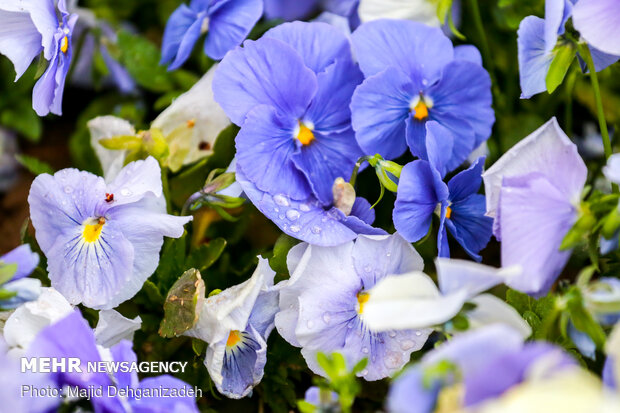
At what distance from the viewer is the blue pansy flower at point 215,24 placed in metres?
0.89

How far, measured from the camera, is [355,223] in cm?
78

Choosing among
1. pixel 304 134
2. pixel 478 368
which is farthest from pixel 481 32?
pixel 478 368

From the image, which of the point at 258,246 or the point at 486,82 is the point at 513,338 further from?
the point at 258,246

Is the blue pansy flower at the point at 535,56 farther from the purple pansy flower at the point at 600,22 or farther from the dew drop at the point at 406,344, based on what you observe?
the dew drop at the point at 406,344

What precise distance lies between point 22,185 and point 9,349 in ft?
2.10

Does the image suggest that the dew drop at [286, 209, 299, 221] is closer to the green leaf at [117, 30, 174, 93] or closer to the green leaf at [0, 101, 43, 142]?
the green leaf at [117, 30, 174, 93]

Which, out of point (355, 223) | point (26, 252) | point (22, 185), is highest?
point (26, 252)

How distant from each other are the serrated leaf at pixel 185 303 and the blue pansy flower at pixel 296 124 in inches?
4.3

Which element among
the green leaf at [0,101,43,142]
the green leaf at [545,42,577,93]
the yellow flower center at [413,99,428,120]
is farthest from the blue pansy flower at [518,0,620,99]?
the green leaf at [0,101,43,142]

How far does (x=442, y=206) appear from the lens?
0.77m

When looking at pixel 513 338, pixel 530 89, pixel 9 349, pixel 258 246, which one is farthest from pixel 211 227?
pixel 513 338

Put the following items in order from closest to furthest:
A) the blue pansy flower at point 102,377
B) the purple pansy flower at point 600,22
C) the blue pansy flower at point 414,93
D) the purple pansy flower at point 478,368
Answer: the purple pansy flower at point 478,368 < the blue pansy flower at point 102,377 < the purple pansy flower at point 600,22 < the blue pansy flower at point 414,93

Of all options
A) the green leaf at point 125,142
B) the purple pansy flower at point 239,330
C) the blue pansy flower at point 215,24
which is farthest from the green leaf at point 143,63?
the purple pansy flower at point 239,330

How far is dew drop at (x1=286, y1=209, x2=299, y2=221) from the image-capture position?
785 mm
